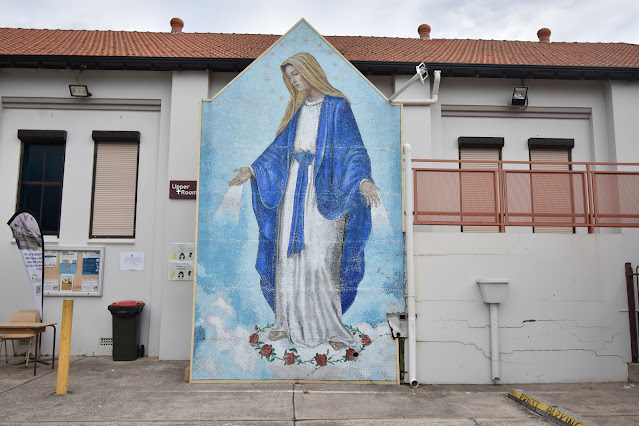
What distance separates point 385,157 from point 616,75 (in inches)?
255

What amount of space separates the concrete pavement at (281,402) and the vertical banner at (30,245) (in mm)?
1619

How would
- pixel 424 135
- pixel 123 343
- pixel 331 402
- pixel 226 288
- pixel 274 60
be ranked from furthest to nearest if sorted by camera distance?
pixel 424 135 → pixel 123 343 → pixel 274 60 → pixel 226 288 → pixel 331 402

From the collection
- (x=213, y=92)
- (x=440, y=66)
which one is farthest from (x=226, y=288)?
(x=440, y=66)

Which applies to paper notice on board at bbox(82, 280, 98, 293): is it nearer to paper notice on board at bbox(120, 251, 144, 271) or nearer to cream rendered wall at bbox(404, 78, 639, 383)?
paper notice on board at bbox(120, 251, 144, 271)

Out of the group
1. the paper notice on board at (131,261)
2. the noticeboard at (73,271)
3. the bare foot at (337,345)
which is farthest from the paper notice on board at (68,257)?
the bare foot at (337,345)

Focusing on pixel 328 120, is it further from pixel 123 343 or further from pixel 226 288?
pixel 123 343

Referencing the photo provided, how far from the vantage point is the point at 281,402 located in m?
7.00

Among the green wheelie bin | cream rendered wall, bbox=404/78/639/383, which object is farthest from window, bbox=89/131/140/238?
cream rendered wall, bbox=404/78/639/383

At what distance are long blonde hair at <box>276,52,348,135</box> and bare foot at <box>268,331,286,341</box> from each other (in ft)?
11.5

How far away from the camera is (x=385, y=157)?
344 inches

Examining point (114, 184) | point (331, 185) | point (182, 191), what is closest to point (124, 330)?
point (182, 191)

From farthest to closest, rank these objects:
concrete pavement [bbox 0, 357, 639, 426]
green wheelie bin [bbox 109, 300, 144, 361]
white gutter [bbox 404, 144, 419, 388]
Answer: green wheelie bin [bbox 109, 300, 144, 361]
white gutter [bbox 404, 144, 419, 388]
concrete pavement [bbox 0, 357, 639, 426]

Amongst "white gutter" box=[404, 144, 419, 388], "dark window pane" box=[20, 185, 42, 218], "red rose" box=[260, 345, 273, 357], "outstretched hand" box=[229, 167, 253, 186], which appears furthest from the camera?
"dark window pane" box=[20, 185, 42, 218]

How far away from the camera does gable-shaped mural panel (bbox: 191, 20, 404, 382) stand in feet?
26.8
